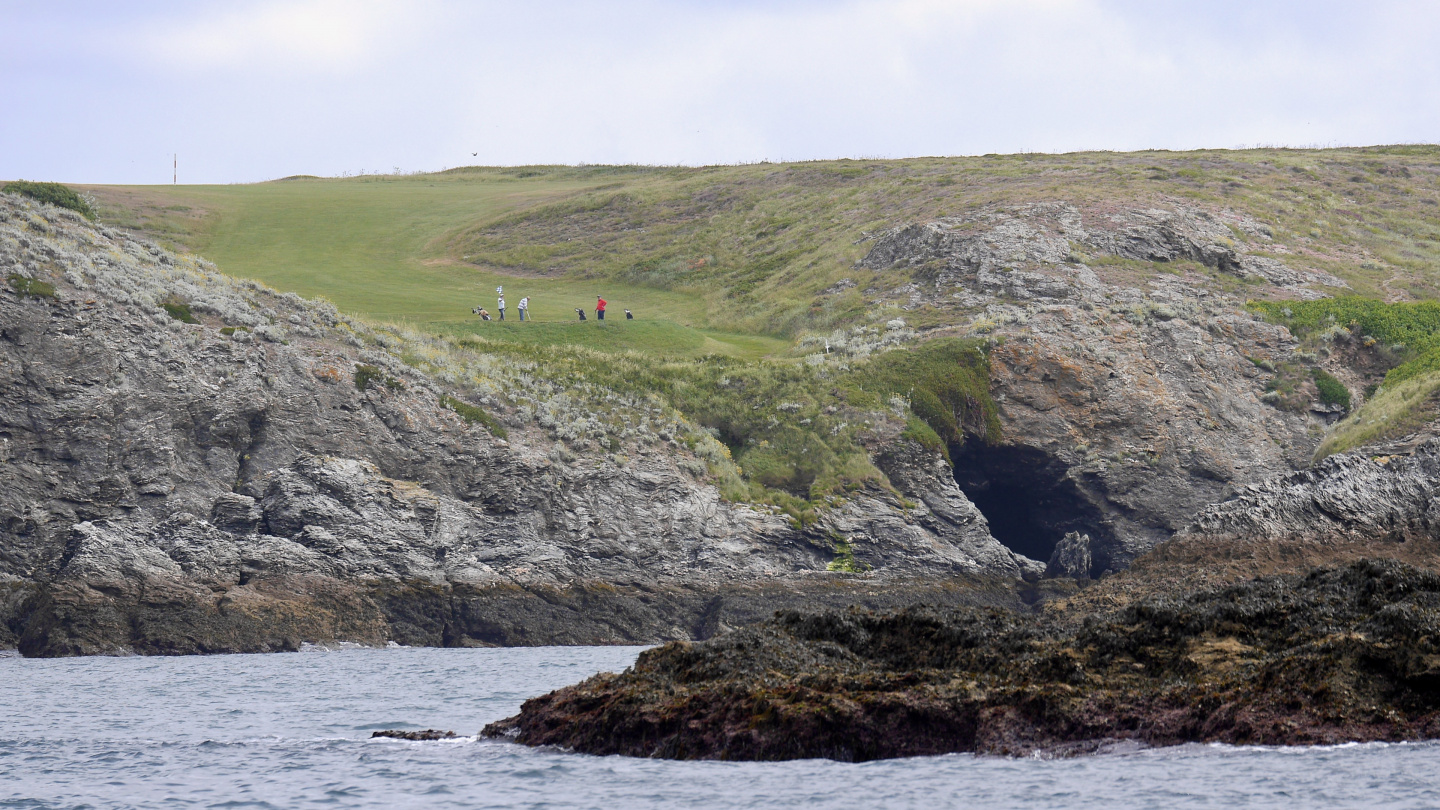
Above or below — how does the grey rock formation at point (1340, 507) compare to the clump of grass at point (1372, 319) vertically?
below

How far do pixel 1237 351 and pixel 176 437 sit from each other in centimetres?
3978

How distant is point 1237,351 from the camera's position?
49.1 meters

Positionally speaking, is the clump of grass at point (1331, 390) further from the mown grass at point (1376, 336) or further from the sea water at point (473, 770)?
the sea water at point (473, 770)

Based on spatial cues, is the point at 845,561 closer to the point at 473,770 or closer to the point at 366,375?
the point at 366,375

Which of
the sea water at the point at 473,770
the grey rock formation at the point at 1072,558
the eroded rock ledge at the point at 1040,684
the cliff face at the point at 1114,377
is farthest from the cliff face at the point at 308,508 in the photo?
the eroded rock ledge at the point at 1040,684

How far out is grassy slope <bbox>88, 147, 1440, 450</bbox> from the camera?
5725cm

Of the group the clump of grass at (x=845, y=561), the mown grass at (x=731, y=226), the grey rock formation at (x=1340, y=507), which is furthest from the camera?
the mown grass at (x=731, y=226)

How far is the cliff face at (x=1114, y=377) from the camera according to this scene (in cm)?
4312

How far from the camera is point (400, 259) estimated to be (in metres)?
71.2

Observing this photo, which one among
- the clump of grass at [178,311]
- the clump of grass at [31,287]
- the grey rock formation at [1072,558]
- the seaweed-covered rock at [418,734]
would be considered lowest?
the grey rock formation at [1072,558]

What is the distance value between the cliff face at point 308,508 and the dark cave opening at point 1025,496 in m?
4.64

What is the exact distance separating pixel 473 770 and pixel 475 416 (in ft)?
81.9

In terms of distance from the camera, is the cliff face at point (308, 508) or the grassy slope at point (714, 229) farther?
the grassy slope at point (714, 229)

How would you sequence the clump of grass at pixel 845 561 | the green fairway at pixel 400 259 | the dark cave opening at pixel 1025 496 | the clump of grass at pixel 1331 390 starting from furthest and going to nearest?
the green fairway at pixel 400 259 → the clump of grass at pixel 1331 390 → the dark cave opening at pixel 1025 496 → the clump of grass at pixel 845 561
